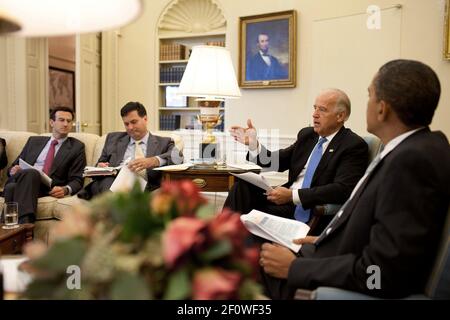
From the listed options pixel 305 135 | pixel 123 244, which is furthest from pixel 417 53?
pixel 123 244

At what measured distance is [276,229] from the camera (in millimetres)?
1743

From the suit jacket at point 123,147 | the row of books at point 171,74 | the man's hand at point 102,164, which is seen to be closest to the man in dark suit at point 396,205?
the suit jacket at point 123,147

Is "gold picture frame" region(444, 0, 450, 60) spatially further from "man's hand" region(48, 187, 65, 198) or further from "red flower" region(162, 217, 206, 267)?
"red flower" region(162, 217, 206, 267)

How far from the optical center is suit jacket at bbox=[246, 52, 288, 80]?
4305mm

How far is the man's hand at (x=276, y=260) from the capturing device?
1341 mm

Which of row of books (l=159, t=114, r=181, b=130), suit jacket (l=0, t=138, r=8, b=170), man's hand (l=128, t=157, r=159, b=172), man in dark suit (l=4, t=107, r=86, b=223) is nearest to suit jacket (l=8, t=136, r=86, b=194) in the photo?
man in dark suit (l=4, t=107, r=86, b=223)

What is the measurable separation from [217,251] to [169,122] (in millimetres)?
4635

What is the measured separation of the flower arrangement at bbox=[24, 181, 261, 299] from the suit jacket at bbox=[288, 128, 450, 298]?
1.63 feet

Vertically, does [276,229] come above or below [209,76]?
below

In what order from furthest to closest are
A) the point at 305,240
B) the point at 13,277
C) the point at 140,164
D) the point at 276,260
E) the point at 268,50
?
the point at 268,50
the point at 140,164
the point at 305,240
the point at 276,260
the point at 13,277

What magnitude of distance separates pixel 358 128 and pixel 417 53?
2.66 feet

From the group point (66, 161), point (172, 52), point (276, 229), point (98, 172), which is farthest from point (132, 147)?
point (172, 52)

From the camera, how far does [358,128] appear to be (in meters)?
3.96

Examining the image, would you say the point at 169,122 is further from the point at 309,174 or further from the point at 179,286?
the point at 179,286
